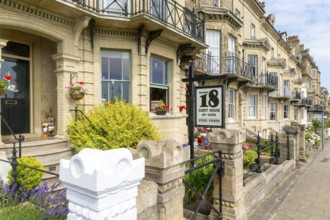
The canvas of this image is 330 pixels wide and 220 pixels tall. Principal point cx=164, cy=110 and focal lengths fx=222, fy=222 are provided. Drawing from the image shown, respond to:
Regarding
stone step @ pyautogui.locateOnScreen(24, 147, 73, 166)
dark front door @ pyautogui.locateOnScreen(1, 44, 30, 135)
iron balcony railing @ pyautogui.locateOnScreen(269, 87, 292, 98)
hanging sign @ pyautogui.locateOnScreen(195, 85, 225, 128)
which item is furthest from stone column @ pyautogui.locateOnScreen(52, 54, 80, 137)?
iron balcony railing @ pyautogui.locateOnScreen(269, 87, 292, 98)

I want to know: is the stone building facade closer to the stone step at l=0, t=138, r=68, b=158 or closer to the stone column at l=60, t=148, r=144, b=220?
Result: the stone step at l=0, t=138, r=68, b=158

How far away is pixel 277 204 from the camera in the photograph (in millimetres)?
5480

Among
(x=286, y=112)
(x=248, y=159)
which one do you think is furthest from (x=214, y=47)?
(x=286, y=112)

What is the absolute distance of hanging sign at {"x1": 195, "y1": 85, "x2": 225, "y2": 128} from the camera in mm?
4570

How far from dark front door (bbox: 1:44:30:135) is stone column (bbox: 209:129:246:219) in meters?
6.37

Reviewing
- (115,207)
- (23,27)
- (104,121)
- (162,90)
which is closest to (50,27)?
(23,27)

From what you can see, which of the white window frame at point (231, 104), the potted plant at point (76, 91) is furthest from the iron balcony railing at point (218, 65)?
the potted plant at point (76, 91)

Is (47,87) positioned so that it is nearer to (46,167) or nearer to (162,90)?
(46,167)

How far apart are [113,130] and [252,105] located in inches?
701

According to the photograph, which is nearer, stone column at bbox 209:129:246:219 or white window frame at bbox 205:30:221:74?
stone column at bbox 209:129:246:219

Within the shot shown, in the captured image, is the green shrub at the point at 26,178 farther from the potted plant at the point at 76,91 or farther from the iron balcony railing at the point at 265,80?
the iron balcony railing at the point at 265,80

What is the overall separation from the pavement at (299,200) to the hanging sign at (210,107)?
220 centimetres

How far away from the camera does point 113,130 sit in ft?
19.2

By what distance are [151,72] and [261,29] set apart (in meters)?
18.4
